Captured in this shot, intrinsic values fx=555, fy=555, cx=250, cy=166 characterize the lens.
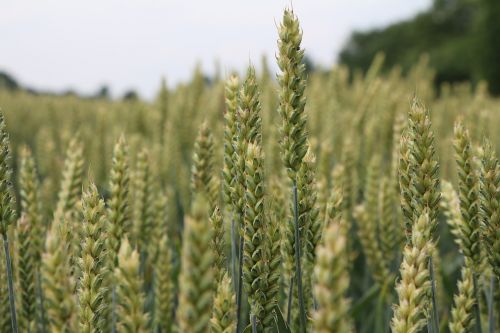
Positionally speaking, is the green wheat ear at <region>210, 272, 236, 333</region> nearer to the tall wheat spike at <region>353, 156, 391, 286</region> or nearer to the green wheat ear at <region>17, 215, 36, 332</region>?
Result: the green wheat ear at <region>17, 215, 36, 332</region>

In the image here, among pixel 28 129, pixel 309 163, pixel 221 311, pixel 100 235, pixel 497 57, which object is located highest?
pixel 497 57

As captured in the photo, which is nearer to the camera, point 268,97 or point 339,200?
point 339,200

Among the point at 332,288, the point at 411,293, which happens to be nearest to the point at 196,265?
the point at 332,288

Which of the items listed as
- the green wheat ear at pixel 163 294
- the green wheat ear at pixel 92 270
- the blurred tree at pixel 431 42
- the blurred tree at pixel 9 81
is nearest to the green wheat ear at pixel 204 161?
the green wheat ear at pixel 163 294

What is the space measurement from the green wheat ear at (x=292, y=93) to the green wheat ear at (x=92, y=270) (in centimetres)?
55

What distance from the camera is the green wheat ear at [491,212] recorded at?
156 centimetres

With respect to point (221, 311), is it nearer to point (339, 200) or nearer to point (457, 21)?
point (339, 200)

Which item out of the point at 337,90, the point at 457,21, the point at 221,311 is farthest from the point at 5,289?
the point at 457,21

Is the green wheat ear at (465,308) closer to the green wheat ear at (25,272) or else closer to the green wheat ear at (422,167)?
the green wheat ear at (422,167)

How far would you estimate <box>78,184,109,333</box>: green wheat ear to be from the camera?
1.29 m

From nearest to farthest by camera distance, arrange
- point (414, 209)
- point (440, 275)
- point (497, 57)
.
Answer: point (414, 209) < point (440, 275) < point (497, 57)

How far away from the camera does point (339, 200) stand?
5.77 ft

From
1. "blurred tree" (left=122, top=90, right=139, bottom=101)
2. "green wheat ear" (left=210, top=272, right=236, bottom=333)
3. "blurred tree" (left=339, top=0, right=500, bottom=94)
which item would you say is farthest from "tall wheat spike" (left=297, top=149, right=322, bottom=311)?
"blurred tree" (left=339, top=0, right=500, bottom=94)

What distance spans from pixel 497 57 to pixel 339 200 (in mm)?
25930
